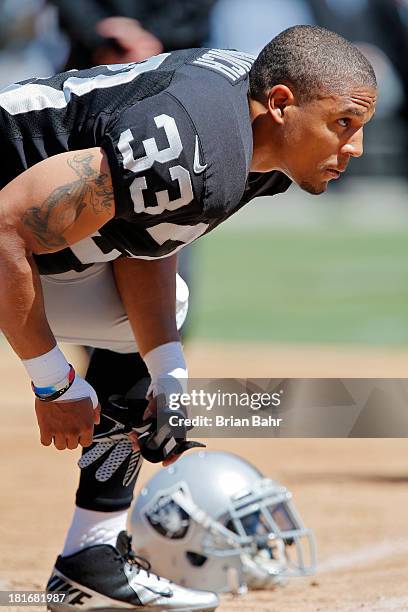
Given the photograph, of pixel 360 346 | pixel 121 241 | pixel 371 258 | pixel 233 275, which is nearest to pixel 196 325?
pixel 360 346

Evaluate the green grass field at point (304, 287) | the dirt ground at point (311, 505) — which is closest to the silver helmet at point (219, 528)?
the dirt ground at point (311, 505)

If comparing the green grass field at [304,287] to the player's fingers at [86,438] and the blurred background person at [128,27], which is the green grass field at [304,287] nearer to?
the blurred background person at [128,27]

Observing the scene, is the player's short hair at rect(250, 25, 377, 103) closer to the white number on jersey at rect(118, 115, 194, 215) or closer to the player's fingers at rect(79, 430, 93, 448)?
the white number on jersey at rect(118, 115, 194, 215)

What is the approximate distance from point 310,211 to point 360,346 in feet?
50.1

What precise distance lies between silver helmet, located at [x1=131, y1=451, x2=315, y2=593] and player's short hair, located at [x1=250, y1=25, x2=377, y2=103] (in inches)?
59.3

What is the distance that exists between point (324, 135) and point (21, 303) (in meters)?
1.01

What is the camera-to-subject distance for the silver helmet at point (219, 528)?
4.11 m

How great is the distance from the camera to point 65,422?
338 cm

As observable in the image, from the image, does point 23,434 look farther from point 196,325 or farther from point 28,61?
point 28,61

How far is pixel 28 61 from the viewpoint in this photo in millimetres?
24719

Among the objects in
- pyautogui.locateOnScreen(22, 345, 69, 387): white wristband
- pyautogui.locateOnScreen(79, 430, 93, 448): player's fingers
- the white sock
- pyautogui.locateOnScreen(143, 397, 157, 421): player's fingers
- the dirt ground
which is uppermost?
pyautogui.locateOnScreen(22, 345, 69, 387): white wristband

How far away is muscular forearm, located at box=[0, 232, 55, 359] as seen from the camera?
3.13 meters

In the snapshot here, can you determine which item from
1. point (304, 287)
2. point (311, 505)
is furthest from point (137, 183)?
point (304, 287)


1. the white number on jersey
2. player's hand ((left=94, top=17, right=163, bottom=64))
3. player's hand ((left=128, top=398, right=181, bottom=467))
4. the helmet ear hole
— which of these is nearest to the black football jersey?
the white number on jersey
